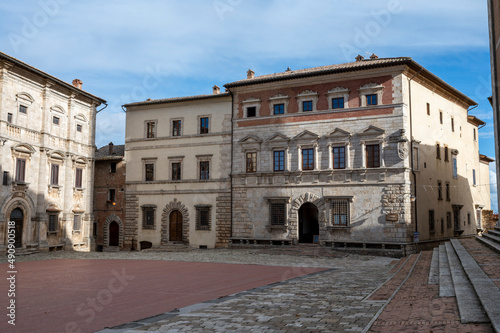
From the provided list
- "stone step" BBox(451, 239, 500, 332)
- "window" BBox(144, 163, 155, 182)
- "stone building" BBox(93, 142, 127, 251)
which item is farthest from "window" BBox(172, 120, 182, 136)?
"stone step" BBox(451, 239, 500, 332)

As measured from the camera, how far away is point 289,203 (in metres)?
29.8

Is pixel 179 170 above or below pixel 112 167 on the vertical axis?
below

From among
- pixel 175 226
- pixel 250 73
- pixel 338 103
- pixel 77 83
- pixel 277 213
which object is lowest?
pixel 175 226

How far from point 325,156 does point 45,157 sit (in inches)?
704

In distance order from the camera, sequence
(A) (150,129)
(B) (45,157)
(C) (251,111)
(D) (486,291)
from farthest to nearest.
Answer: (A) (150,129)
(C) (251,111)
(B) (45,157)
(D) (486,291)

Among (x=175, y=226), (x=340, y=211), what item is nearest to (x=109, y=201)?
(x=175, y=226)

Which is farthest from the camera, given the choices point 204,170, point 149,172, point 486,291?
point 149,172

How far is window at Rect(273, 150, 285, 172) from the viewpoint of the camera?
3036cm

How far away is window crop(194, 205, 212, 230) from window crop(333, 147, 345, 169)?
947cm

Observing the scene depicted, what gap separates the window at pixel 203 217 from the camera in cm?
3253

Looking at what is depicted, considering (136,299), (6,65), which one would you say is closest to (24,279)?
(136,299)

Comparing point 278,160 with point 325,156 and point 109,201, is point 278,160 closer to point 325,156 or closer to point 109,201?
point 325,156

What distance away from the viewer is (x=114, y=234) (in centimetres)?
3541

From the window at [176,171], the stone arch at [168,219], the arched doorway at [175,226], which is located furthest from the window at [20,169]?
the arched doorway at [175,226]
